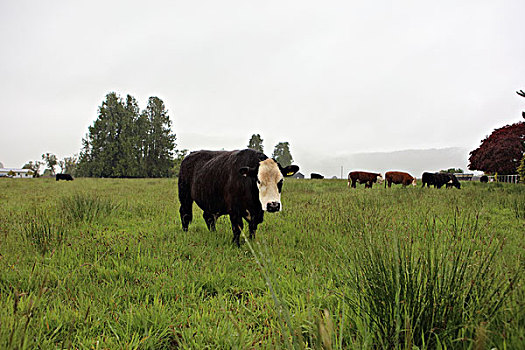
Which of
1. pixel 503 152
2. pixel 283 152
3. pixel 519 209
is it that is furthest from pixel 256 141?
pixel 519 209

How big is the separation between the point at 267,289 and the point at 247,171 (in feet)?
6.56

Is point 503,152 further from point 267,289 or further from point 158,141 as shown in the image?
point 158,141

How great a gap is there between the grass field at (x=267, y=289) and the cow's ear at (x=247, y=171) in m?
1.28

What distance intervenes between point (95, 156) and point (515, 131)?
242ft

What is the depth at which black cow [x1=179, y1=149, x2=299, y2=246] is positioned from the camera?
436 centimetres

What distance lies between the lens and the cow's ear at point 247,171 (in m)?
4.38

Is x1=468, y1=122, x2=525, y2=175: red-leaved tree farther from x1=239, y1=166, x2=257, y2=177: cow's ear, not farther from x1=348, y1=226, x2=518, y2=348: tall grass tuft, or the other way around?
x1=348, y1=226, x2=518, y2=348: tall grass tuft

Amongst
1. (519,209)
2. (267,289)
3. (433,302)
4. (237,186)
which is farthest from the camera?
(519,209)

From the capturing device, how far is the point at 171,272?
11.1 ft

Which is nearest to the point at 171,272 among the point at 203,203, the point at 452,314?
the point at 203,203

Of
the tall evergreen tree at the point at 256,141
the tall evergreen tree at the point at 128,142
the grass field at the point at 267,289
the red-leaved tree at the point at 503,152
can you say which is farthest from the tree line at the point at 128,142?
the red-leaved tree at the point at 503,152

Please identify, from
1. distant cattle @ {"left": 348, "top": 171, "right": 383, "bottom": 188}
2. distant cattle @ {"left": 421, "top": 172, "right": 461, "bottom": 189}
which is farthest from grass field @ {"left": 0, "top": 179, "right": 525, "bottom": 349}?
distant cattle @ {"left": 421, "top": 172, "right": 461, "bottom": 189}

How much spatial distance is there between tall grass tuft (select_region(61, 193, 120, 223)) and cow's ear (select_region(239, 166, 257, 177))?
423 cm

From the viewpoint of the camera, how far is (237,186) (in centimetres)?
471
